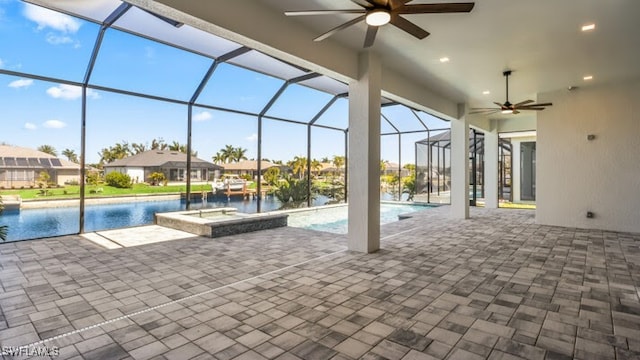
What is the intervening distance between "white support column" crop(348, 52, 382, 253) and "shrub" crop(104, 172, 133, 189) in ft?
18.7

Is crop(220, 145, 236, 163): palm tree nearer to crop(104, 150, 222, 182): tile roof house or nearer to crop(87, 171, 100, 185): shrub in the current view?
crop(104, 150, 222, 182): tile roof house

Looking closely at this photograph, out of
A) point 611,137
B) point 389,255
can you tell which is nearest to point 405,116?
point 611,137

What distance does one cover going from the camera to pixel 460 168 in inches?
334

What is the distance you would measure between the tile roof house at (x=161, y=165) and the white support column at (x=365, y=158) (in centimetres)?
429

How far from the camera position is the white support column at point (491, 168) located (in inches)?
438

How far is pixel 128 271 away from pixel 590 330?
458 centimetres

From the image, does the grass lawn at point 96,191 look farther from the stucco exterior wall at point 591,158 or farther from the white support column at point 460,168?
the stucco exterior wall at point 591,158

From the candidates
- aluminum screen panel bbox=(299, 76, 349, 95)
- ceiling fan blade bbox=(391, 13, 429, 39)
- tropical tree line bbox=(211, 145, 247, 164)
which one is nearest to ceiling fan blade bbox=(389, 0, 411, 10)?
ceiling fan blade bbox=(391, 13, 429, 39)

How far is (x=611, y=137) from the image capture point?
684 centimetres

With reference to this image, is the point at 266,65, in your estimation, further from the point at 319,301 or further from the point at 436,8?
the point at 319,301

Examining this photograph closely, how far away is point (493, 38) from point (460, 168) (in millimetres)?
4529

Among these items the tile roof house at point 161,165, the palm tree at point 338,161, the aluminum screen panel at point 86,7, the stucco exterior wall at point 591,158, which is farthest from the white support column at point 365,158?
the palm tree at point 338,161

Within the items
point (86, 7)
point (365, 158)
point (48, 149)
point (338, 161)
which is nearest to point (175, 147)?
point (48, 149)

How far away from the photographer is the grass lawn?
6176mm
